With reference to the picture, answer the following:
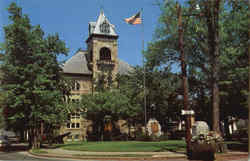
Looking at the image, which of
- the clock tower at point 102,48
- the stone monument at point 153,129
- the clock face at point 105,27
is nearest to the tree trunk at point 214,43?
the stone monument at point 153,129

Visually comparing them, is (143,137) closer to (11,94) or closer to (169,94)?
(169,94)

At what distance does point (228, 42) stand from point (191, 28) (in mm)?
4546

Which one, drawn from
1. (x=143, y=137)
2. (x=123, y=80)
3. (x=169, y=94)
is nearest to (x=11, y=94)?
(x=143, y=137)

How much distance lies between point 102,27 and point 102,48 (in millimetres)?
4629

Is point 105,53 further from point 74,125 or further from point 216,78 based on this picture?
point 216,78

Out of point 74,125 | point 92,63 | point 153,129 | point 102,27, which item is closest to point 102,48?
point 92,63

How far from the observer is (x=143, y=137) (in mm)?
38219

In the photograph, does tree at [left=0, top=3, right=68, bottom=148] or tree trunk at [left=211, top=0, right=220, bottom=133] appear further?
tree at [left=0, top=3, right=68, bottom=148]

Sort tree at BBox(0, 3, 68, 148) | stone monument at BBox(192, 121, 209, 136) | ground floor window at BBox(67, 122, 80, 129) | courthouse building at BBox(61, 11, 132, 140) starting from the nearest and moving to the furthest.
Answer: stone monument at BBox(192, 121, 209, 136)
tree at BBox(0, 3, 68, 148)
ground floor window at BBox(67, 122, 80, 129)
courthouse building at BBox(61, 11, 132, 140)

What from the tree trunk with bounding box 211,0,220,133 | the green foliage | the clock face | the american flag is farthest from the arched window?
the tree trunk with bounding box 211,0,220,133

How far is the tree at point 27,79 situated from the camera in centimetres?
2497

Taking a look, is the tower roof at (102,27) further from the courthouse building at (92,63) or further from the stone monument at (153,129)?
the stone monument at (153,129)

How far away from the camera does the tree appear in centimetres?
2497

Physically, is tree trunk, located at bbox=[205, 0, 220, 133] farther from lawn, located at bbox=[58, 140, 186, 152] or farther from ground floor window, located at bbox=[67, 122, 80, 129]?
ground floor window, located at bbox=[67, 122, 80, 129]
